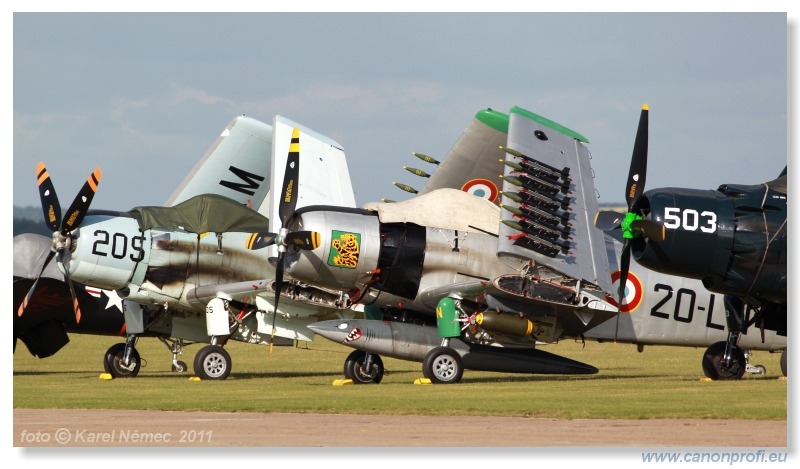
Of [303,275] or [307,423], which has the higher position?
[303,275]

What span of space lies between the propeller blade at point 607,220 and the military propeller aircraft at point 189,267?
5.21 metres

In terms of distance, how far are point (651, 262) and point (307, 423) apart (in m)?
6.75

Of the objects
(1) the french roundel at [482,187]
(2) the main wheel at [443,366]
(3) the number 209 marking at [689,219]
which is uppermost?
(1) the french roundel at [482,187]

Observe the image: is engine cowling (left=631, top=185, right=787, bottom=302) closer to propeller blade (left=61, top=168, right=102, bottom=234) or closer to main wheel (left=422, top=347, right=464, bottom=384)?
main wheel (left=422, top=347, right=464, bottom=384)

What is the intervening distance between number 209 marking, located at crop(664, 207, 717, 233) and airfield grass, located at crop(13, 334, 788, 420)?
2.36 m

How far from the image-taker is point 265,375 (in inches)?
1057

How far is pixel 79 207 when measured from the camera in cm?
2319

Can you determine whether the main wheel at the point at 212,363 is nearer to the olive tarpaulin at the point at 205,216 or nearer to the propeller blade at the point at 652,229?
the olive tarpaulin at the point at 205,216

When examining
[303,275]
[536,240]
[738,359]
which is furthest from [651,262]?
[303,275]

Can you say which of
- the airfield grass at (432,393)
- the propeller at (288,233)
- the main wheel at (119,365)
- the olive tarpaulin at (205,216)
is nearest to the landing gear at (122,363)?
the main wheel at (119,365)

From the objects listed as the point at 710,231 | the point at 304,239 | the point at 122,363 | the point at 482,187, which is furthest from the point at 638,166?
the point at 122,363

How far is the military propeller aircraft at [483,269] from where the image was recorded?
2080cm

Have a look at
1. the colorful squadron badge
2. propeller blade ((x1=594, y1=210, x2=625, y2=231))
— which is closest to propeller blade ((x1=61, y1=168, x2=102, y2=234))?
the colorful squadron badge

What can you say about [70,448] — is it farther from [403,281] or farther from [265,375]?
[265,375]
